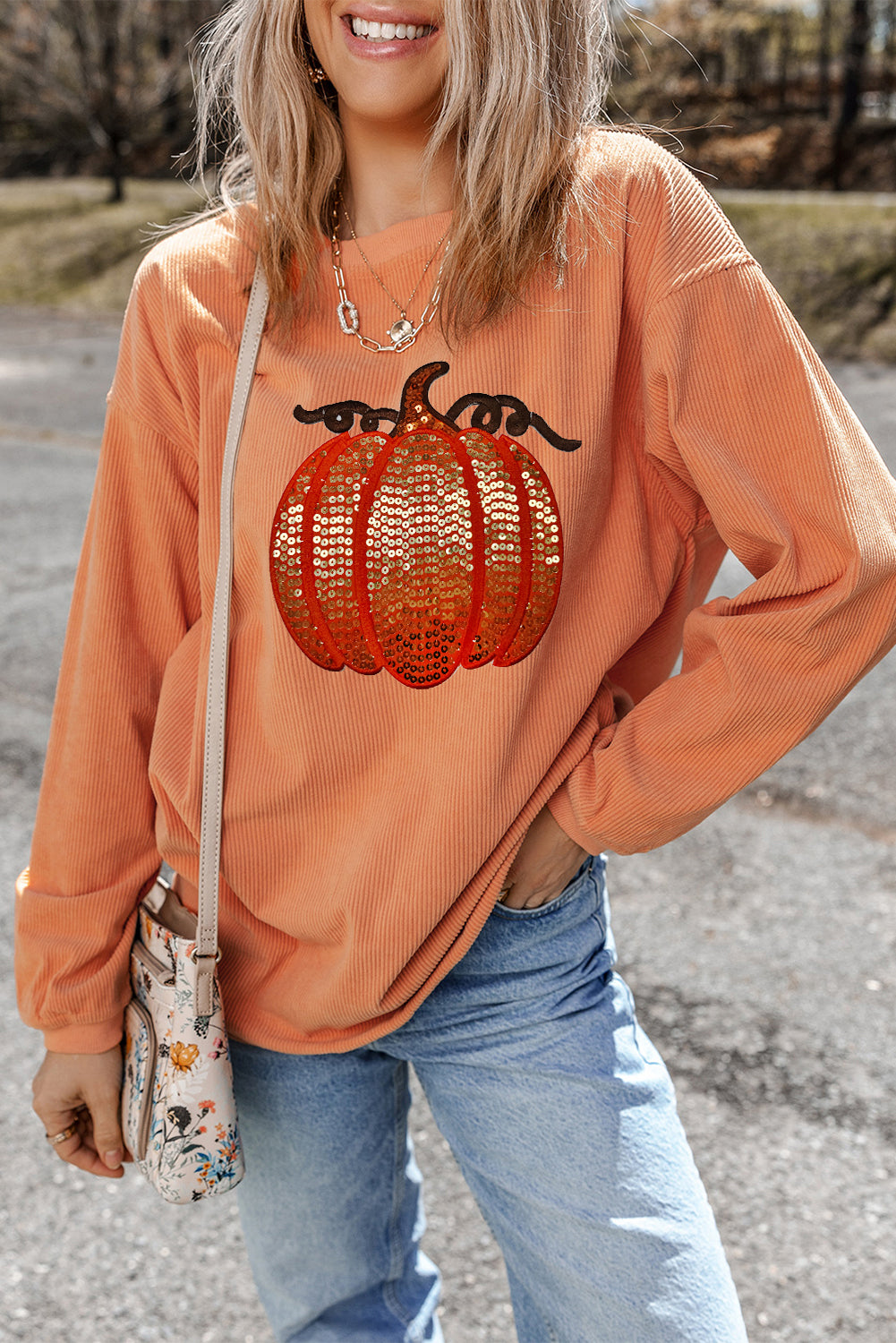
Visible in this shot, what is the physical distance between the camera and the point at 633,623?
1.55m

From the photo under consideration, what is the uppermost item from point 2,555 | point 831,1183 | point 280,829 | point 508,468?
point 508,468

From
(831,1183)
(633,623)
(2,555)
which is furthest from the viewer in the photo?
(2,555)

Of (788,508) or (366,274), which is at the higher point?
(366,274)

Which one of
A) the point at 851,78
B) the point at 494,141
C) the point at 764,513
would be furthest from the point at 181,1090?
the point at 851,78

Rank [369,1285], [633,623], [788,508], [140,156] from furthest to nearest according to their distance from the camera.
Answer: [140,156] < [369,1285] < [633,623] < [788,508]

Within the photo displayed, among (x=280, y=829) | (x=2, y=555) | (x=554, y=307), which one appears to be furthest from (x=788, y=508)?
(x=2, y=555)

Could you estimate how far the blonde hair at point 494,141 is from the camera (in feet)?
4.77

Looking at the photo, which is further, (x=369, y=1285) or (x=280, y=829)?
(x=369, y=1285)

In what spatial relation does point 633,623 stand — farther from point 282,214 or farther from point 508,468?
point 282,214

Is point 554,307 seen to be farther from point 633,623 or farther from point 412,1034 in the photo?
point 412,1034

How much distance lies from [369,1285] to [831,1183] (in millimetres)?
1145

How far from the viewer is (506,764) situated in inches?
58.9

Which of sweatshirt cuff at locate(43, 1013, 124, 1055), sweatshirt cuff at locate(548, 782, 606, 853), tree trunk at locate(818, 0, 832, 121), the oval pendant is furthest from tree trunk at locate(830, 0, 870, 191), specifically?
sweatshirt cuff at locate(43, 1013, 124, 1055)

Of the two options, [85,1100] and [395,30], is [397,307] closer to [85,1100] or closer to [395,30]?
[395,30]
